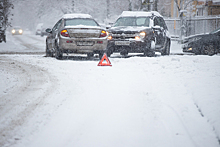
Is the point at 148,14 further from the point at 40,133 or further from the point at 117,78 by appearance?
the point at 40,133

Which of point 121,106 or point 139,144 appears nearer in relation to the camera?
point 139,144

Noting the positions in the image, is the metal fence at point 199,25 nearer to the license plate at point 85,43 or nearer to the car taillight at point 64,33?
the license plate at point 85,43

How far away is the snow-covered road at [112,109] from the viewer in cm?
386

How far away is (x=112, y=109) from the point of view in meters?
5.02

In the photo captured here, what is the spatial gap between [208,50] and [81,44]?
667 centimetres

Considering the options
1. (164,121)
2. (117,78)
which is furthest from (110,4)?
(164,121)

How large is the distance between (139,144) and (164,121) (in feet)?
2.83

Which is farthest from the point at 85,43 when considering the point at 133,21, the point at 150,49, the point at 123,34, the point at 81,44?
the point at 133,21

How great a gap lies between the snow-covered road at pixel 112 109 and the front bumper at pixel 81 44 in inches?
120

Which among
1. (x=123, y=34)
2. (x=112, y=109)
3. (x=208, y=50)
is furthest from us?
(x=208, y=50)

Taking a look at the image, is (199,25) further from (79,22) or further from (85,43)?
(85,43)

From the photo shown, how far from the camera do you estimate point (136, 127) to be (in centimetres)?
425

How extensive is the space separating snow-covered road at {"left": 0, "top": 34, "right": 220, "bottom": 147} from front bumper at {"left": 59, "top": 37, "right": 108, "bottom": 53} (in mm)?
3050

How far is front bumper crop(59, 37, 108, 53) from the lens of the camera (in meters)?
11.2
